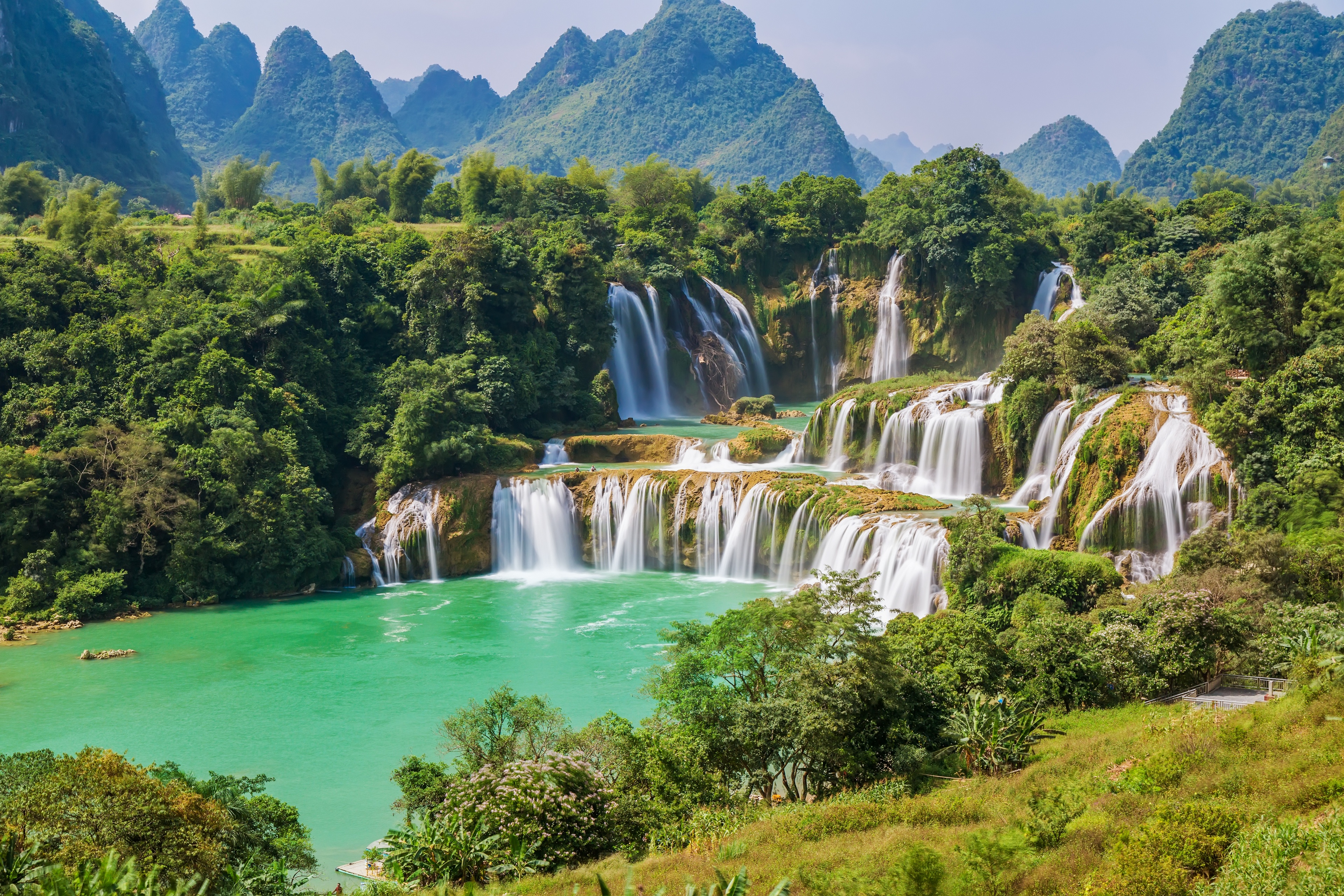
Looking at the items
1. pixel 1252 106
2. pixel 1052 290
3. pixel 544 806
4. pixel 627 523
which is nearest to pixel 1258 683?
pixel 544 806

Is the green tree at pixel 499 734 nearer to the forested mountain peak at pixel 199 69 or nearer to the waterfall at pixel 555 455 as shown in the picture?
the waterfall at pixel 555 455

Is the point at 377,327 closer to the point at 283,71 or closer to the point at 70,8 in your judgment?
the point at 70,8

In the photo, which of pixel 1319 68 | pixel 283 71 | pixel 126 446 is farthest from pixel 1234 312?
pixel 283 71

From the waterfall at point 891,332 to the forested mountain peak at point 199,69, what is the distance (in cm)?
11465

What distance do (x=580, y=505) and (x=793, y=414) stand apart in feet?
46.7

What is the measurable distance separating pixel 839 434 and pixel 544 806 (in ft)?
67.4

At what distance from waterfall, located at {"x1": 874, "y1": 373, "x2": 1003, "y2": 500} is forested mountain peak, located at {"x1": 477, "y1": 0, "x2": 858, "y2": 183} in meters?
99.9

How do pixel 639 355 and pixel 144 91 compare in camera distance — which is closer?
pixel 639 355

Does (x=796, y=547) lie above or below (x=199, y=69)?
below

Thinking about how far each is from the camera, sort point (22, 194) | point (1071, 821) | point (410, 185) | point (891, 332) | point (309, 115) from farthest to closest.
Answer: point (309, 115), point (410, 185), point (891, 332), point (22, 194), point (1071, 821)

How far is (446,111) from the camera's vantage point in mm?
163500

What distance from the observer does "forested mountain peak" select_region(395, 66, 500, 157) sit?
158 metres

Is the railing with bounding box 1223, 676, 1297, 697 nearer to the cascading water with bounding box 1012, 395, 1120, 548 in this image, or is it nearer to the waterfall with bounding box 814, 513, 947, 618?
the waterfall with bounding box 814, 513, 947, 618

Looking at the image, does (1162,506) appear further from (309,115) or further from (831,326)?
(309,115)
